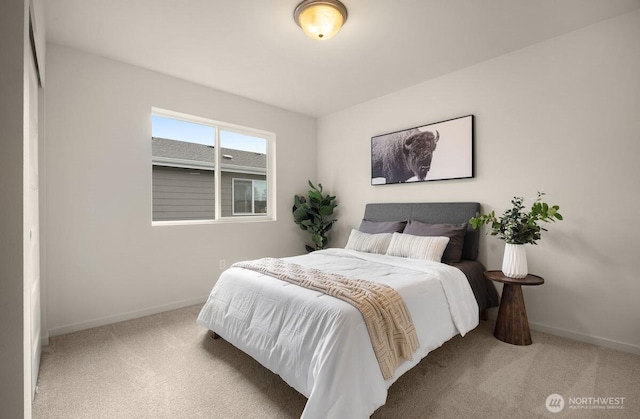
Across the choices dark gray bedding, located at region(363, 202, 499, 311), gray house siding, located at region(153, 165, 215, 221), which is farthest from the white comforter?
gray house siding, located at region(153, 165, 215, 221)

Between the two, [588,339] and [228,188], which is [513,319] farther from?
[228,188]

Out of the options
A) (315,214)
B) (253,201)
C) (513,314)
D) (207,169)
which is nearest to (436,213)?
(513,314)

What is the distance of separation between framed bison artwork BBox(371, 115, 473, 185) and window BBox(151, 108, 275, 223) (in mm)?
1634

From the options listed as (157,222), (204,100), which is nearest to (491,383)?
(157,222)

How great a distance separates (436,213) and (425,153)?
0.72 metres

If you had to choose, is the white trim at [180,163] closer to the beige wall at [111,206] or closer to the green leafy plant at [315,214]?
the beige wall at [111,206]

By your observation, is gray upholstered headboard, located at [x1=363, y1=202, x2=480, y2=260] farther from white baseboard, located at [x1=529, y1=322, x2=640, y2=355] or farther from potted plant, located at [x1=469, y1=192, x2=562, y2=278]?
white baseboard, located at [x1=529, y1=322, x2=640, y2=355]

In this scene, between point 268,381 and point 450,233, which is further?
point 450,233

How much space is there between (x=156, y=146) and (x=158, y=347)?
3.34 metres

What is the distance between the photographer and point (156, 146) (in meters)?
4.58

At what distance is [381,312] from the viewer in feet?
5.43

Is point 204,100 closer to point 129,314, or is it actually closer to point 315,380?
point 129,314

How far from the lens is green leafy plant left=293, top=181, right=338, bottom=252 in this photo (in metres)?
4.27

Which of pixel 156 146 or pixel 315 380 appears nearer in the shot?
pixel 315 380
